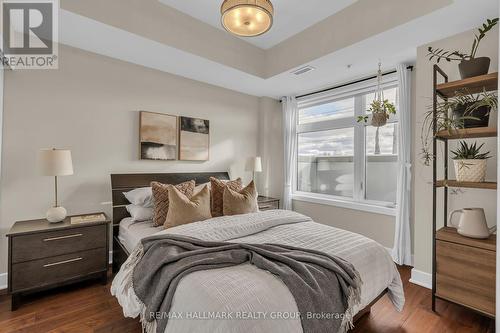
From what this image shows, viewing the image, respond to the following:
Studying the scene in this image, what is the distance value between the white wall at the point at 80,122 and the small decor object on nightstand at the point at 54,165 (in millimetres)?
360

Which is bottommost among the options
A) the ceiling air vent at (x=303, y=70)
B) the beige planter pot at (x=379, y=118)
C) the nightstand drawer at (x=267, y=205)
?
the nightstand drawer at (x=267, y=205)

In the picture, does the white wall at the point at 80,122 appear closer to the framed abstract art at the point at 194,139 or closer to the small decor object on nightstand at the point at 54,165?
the framed abstract art at the point at 194,139

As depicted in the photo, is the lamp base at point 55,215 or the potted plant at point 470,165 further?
the lamp base at point 55,215

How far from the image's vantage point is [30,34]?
2.46m

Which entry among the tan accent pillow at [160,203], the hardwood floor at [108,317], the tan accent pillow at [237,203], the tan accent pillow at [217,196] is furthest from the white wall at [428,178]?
the tan accent pillow at [160,203]

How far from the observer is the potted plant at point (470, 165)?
6.42ft

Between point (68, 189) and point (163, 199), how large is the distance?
1.12 m

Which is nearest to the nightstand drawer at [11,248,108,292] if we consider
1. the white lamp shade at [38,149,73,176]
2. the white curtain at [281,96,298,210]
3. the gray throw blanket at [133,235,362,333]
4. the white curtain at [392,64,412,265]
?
the white lamp shade at [38,149,73,176]

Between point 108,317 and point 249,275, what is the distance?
1.47m

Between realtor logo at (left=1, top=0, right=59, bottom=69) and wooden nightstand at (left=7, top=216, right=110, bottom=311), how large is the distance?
5.29 feet

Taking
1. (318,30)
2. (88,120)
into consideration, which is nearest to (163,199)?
(88,120)

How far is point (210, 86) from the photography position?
12.5 feet

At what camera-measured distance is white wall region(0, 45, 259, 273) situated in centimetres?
241

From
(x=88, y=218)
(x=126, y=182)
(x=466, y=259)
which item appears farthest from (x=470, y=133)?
(x=88, y=218)
